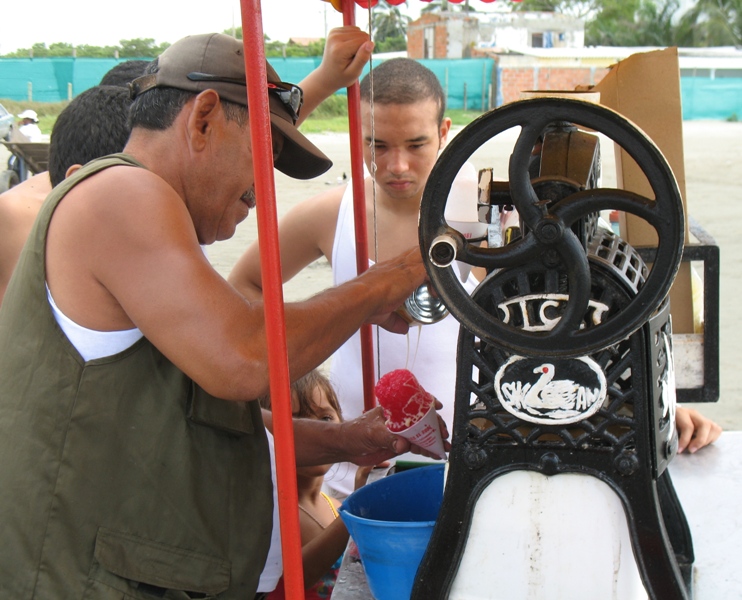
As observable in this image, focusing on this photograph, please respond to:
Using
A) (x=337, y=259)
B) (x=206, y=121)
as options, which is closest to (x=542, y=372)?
(x=206, y=121)

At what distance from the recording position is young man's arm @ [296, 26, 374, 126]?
5.53 ft

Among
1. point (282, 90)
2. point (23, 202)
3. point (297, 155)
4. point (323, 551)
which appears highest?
point (282, 90)

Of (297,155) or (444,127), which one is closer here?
(297,155)

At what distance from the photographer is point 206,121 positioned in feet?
4.20

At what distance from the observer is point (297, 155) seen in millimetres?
1494

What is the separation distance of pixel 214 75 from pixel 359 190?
1.79 feet

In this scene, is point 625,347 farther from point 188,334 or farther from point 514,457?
point 188,334

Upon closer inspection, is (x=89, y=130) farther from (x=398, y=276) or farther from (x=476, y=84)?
(x=476, y=84)

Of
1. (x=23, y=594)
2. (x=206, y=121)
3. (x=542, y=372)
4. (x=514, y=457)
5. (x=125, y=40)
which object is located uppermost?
(x=125, y=40)

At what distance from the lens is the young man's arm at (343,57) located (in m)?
1.69

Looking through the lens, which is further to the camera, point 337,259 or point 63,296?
point 337,259

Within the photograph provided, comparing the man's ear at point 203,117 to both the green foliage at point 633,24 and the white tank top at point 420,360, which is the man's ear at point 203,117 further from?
the green foliage at point 633,24

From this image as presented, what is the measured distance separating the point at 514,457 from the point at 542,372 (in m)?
0.13

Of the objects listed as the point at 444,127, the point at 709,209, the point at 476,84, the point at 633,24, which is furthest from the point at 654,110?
the point at 633,24
